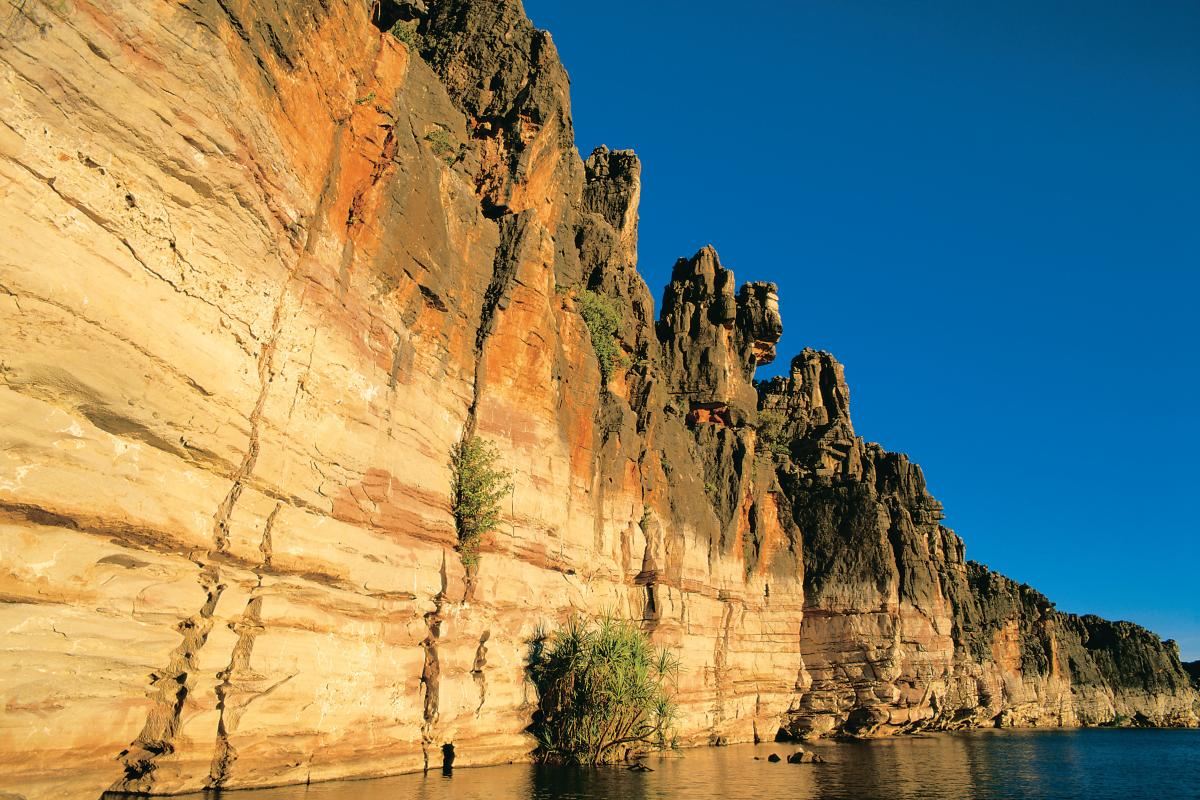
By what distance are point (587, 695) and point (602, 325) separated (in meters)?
19.6

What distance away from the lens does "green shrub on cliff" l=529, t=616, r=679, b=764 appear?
2938 cm

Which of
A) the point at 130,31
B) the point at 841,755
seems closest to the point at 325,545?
the point at 130,31

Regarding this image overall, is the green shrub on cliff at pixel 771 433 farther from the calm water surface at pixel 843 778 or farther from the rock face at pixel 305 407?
the calm water surface at pixel 843 778

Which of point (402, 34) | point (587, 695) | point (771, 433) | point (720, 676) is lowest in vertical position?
point (587, 695)

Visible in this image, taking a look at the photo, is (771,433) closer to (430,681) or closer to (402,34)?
(402,34)

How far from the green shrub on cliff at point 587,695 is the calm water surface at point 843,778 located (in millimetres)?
1069

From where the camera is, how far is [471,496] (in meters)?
26.9

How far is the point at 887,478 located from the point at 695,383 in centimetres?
2535

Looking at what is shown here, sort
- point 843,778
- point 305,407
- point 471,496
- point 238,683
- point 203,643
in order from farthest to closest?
point 843,778, point 471,496, point 305,407, point 238,683, point 203,643

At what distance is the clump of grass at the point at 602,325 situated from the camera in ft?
134

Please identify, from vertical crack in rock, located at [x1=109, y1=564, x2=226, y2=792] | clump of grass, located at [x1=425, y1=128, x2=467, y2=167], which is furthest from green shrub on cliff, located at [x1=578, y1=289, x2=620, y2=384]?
vertical crack in rock, located at [x1=109, y1=564, x2=226, y2=792]

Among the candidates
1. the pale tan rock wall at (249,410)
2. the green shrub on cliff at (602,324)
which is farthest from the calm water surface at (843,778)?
the green shrub on cliff at (602,324)

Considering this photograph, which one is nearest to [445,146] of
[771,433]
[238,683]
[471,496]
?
[471,496]

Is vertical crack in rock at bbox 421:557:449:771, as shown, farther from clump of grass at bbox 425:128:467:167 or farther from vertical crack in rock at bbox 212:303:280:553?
clump of grass at bbox 425:128:467:167
